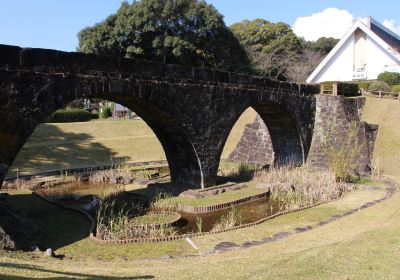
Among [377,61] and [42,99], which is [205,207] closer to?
[42,99]

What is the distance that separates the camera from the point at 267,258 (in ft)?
22.3

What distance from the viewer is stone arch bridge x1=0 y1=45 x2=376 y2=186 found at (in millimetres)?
8938

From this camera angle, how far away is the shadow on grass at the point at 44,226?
820cm

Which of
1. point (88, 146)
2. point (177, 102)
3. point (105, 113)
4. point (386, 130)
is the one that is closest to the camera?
point (177, 102)

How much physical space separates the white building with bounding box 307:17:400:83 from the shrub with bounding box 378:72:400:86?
1.63 m

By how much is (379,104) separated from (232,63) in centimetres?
1608

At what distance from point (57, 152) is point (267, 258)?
17073 mm

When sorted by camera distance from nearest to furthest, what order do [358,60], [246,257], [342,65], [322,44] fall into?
[246,257] → [358,60] → [342,65] → [322,44]

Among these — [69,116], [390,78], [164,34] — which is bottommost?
[69,116]

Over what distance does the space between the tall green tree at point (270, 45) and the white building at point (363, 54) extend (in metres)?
8.25

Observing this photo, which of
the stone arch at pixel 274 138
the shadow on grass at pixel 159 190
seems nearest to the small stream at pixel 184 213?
the shadow on grass at pixel 159 190

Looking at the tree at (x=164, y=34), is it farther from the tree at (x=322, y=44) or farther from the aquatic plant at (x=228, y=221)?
the tree at (x=322, y=44)

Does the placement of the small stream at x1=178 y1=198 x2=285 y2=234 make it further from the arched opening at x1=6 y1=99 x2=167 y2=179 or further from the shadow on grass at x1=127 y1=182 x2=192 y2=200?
the arched opening at x1=6 y1=99 x2=167 y2=179

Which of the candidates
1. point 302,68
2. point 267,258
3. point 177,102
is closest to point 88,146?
point 177,102
